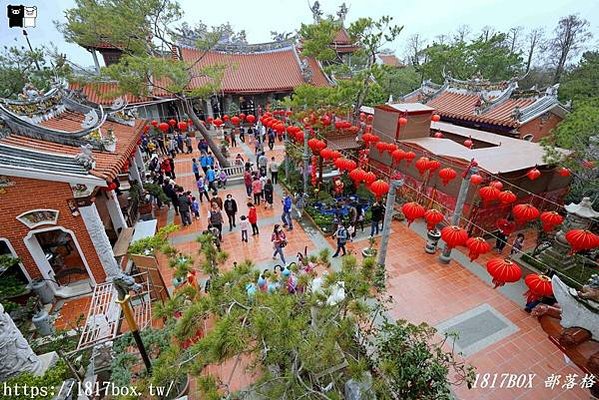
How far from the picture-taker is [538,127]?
14055mm

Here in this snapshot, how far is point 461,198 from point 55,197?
9.93 m

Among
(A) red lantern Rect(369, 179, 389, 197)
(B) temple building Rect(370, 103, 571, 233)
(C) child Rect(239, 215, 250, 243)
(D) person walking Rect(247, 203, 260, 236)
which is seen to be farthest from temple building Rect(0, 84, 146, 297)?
(B) temple building Rect(370, 103, 571, 233)

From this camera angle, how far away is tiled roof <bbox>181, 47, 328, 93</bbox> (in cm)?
2184

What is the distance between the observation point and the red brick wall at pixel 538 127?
13.8m

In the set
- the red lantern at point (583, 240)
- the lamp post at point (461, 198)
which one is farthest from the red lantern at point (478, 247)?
the lamp post at point (461, 198)

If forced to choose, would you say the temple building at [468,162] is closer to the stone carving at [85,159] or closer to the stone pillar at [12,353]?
the stone carving at [85,159]

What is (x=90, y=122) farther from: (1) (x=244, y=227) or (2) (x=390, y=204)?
(2) (x=390, y=204)

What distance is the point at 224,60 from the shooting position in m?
22.6

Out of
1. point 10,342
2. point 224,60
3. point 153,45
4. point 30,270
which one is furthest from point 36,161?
point 224,60

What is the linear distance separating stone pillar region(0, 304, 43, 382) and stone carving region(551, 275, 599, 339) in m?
7.40

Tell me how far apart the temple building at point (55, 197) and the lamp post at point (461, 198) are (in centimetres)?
878

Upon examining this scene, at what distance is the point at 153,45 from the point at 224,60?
8.74 m

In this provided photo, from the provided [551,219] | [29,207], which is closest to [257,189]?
[29,207]

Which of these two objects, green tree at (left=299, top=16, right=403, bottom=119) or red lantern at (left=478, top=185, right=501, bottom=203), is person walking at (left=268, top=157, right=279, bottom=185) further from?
red lantern at (left=478, top=185, right=501, bottom=203)
